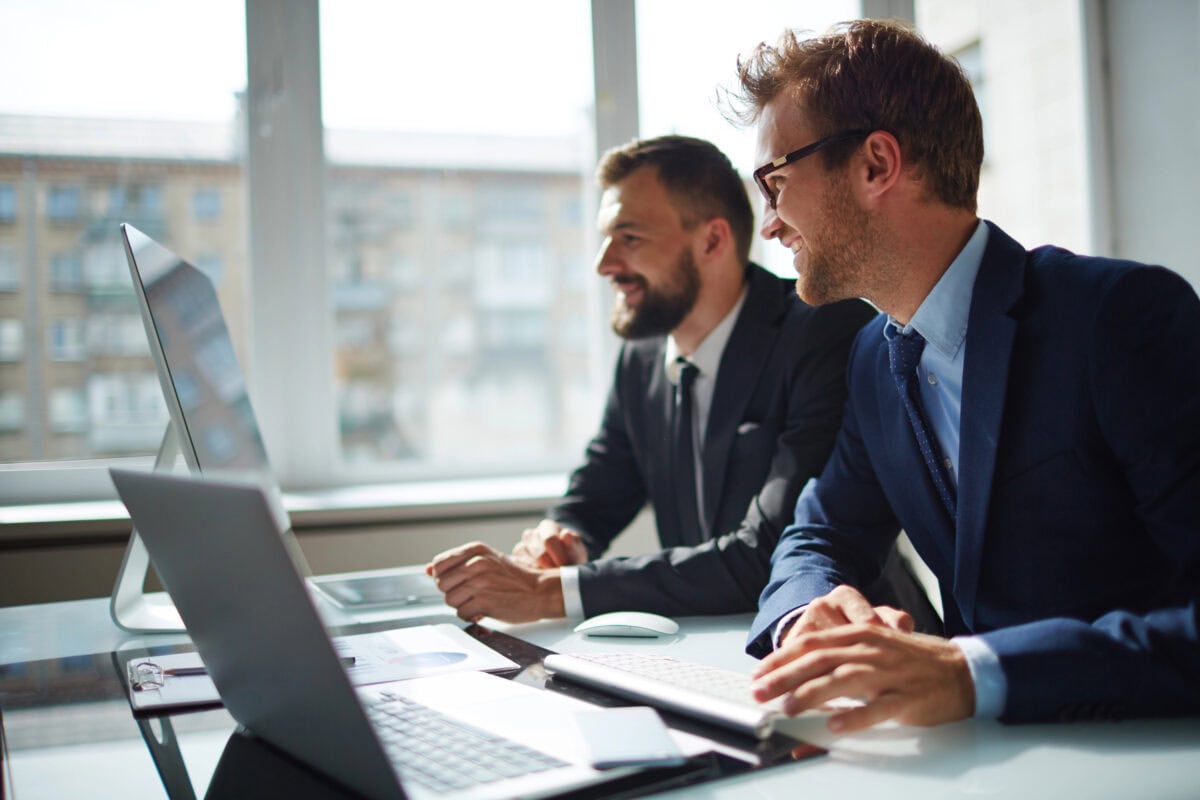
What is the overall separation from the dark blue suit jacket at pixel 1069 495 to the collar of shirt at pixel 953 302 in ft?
0.12

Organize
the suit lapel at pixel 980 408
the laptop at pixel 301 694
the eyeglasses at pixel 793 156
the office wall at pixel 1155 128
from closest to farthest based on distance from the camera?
the laptop at pixel 301 694
the suit lapel at pixel 980 408
the eyeglasses at pixel 793 156
the office wall at pixel 1155 128

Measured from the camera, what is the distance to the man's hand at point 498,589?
135 centimetres

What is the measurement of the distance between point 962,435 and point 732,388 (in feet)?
2.47

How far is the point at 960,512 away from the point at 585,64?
241 centimetres

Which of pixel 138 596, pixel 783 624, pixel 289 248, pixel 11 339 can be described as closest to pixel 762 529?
pixel 783 624

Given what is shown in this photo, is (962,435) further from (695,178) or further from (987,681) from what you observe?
(695,178)

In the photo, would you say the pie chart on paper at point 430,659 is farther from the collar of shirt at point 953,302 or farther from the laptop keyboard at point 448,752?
the collar of shirt at point 953,302

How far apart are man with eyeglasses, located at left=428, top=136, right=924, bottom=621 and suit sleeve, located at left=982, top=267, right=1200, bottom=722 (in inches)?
22.2

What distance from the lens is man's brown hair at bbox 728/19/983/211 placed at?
1.32m

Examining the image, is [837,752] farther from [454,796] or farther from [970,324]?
[970,324]

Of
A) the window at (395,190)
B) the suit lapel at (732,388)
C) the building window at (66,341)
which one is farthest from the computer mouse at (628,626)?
the building window at (66,341)

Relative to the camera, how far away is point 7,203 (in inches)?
104

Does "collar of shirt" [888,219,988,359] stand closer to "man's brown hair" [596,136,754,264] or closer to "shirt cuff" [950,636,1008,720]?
"shirt cuff" [950,636,1008,720]

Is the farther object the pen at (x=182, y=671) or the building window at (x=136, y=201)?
the building window at (x=136, y=201)
